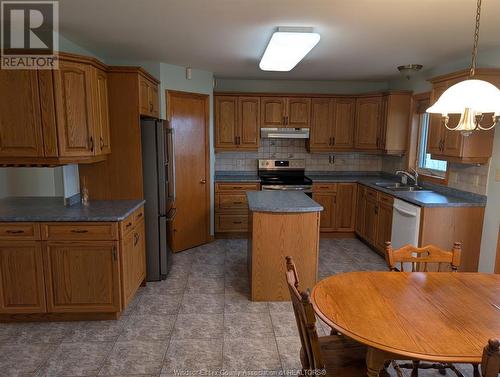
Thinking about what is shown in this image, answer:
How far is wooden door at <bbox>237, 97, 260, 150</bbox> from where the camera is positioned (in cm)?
507

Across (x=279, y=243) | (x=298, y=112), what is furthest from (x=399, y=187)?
(x=279, y=243)

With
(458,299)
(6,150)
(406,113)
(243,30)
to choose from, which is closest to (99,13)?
(243,30)

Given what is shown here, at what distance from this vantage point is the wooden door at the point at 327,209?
5059 mm

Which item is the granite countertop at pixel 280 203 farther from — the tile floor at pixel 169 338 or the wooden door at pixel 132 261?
the wooden door at pixel 132 261

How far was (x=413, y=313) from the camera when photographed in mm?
1538

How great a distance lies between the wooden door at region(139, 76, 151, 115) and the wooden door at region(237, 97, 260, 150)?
6.02 ft

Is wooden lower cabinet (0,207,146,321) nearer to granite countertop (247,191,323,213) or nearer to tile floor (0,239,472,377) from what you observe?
tile floor (0,239,472,377)

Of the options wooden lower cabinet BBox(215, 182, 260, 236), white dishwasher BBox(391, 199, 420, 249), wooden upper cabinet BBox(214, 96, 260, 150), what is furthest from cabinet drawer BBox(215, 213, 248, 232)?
white dishwasher BBox(391, 199, 420, 249)

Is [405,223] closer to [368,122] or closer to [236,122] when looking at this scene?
[368,122]

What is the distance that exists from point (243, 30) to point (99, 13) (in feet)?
3.59

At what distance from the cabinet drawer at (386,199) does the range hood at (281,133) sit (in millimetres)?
Result: 1580

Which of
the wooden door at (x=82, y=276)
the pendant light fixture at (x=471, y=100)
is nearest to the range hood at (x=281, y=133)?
the wooden door at (x=82, y=276)

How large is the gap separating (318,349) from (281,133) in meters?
4.04

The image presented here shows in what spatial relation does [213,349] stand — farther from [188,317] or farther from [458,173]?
[458,173]
